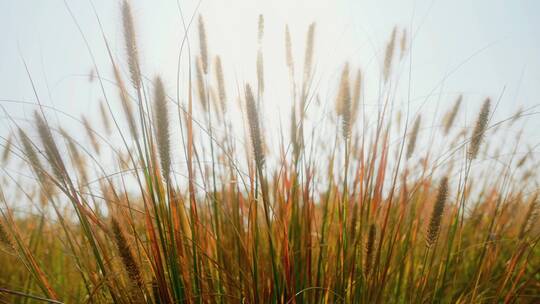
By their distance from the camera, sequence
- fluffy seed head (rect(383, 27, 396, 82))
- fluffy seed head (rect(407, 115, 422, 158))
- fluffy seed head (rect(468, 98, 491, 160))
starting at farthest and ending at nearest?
fluffy seed head (rect(407, 115, 422, 158)) < fluffy seed head (rect(383, 27, 396, 82)) < fluffy seed head (rect(468, 98, 491, 160))

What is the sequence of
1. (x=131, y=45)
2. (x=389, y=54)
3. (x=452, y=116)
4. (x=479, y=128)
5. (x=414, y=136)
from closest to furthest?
(x=131, y=45)
(x=479, y=128)
(x=389, y=54)
(x=414, y=136)
(x=452, y=116)

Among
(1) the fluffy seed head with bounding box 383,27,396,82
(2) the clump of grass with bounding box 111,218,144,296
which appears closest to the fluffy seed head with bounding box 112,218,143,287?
(2) the clump of grass with bounding box 111,218,144,296

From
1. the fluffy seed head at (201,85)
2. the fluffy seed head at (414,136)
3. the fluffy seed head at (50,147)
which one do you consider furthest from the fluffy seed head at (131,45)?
the fluffy seed head at (414,136)

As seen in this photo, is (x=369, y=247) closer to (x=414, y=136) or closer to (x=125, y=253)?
(x=125, y=253)

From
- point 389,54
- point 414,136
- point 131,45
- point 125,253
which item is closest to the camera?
point 125,253

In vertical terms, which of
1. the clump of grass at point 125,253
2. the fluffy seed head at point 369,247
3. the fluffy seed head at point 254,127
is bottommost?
the clump of grass at point 125,253

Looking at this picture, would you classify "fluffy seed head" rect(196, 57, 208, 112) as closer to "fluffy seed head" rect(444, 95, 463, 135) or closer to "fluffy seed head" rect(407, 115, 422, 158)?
"fluffy seed head" rect(407, 115, 422, 158)

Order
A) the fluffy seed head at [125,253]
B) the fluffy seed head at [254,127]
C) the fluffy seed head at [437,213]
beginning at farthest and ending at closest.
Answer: the fluffy seed head at [437,213]
the fluffy seed head at [254,127]
the fluffy seed head at [125,253]

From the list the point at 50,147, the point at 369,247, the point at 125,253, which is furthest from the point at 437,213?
the point at 50,147

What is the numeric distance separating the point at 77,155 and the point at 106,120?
1.68ft

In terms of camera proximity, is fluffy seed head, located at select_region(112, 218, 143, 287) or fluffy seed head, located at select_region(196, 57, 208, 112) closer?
fluffy seed head, located at select_region(112, 218, 143, 287)

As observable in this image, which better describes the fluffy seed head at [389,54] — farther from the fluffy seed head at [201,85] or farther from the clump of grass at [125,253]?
the clump of grass at [125,253]

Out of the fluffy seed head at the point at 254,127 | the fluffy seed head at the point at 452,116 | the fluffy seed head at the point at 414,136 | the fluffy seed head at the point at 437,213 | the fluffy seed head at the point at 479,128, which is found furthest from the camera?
the fluffy seed head at the point at 452,116

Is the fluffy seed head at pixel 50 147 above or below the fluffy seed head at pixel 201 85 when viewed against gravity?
below
